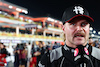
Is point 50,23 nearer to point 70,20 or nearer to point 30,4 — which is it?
point 30,4

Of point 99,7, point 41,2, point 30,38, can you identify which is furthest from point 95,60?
point 30,38

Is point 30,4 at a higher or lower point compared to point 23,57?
higher

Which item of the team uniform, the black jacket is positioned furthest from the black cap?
the team uniform

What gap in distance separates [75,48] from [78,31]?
0.18m

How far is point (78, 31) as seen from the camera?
3.06 ft

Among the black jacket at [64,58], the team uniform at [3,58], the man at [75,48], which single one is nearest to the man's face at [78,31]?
the man at [75,48]

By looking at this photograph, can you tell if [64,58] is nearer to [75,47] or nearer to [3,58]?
[75,47]

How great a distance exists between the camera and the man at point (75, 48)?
0.86m

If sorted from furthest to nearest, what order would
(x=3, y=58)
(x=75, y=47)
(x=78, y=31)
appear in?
(x=3, y=58), (x=75, y=47), (x=78, y=31)

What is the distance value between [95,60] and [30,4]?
421 cm

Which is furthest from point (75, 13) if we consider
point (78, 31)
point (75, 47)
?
point (75, 47)

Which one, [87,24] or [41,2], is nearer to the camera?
[87,24]

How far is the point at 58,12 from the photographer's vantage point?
482 cm

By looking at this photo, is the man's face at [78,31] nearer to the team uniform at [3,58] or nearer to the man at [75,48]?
the man at [75,48]
